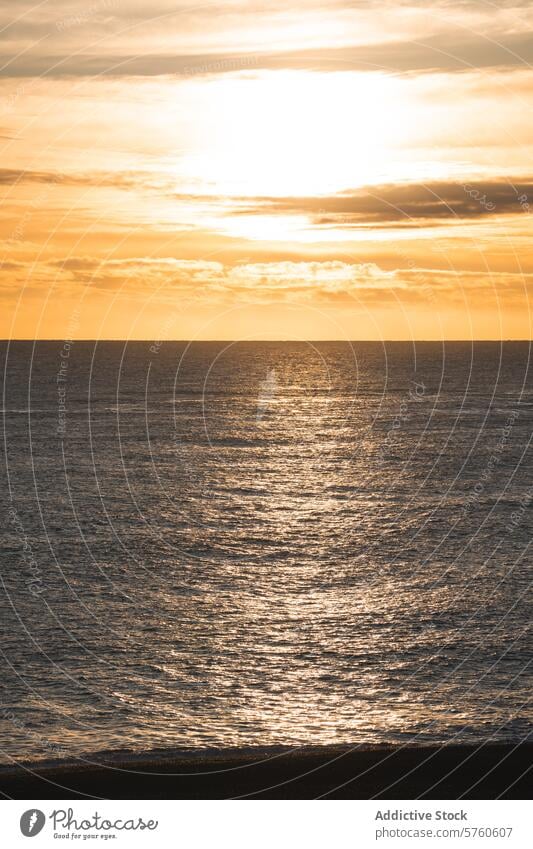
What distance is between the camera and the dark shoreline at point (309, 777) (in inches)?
1398

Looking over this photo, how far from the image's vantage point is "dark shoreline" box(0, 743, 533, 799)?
116 feet

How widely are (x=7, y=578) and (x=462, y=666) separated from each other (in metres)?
36.6

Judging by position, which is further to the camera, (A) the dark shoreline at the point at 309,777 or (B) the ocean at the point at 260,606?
(B) the ocean at the point at 260,606

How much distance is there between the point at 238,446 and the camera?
173250 mm

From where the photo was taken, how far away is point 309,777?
122 feet
